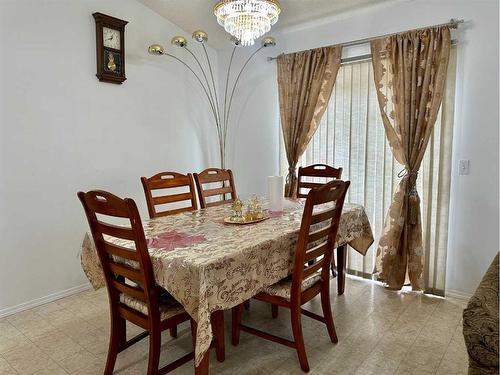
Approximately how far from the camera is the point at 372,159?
3.10m

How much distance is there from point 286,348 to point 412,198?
152cm

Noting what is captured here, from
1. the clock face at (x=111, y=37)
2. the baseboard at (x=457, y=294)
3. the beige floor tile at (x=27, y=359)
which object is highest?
the clock face at (x=111, y=37)

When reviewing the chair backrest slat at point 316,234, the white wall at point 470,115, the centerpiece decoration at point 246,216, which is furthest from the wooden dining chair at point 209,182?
the white wall at point 470,115

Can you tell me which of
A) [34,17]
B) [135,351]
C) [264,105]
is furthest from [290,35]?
[135,351]

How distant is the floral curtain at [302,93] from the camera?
324 centimetres

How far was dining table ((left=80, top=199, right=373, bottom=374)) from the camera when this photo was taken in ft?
4.73

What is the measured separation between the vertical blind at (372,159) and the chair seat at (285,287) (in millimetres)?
1324

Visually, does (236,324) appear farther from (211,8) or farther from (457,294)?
(211,8)

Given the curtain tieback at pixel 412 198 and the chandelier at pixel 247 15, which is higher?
the chandelier at pixel 247 15

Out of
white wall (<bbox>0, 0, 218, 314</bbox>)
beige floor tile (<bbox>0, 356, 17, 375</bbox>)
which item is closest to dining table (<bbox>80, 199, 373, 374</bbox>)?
beige floor tile (<bbox>0, 356, 17, 375</bbox>)

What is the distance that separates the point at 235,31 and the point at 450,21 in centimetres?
158

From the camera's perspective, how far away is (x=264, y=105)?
3.82m

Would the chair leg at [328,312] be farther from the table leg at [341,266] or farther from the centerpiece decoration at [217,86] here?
the centerpiece decoration at [217,86]

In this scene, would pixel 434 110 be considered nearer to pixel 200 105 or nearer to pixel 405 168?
pixel 405 168
